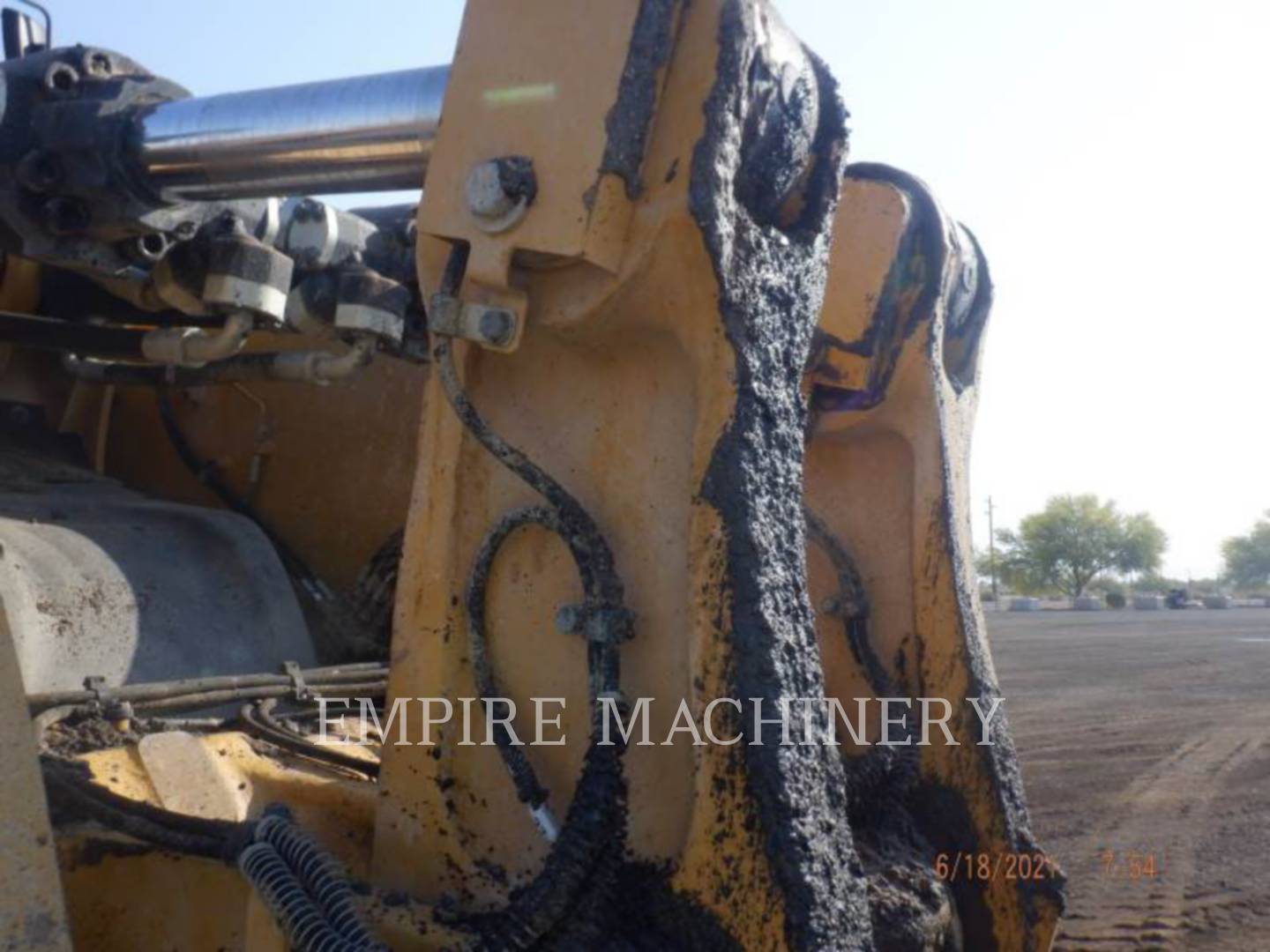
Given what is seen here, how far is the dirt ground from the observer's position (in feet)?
16.7

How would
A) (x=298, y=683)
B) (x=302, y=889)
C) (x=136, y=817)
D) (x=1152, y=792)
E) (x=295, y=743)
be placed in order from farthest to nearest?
(x=1152, y=792), (x=298, y=683), (x=295, y=743), (x=136, y=817), (x=302, y=889)

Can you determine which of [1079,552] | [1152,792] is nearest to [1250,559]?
[1079,552]

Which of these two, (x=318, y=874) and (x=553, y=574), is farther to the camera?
(x=553, y=574)

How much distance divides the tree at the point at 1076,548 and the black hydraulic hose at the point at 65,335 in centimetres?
6406

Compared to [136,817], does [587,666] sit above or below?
above

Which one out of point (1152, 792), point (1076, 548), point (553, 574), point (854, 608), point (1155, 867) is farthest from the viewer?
point (1076, 548)

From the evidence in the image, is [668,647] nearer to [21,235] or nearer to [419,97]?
[419,97]

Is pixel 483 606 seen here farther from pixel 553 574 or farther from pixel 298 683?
pixel 298 683

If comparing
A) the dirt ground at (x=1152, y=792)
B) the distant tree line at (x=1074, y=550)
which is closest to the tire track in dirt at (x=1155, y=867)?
the dirt ground at (x=1152, y=792)

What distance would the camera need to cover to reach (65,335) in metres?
2.85

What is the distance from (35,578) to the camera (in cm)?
224

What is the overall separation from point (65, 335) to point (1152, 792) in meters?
6.77

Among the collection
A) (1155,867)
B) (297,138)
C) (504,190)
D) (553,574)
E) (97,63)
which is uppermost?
(97,63)

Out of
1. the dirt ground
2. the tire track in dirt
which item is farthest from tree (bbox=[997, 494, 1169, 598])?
the tire track in dirt
